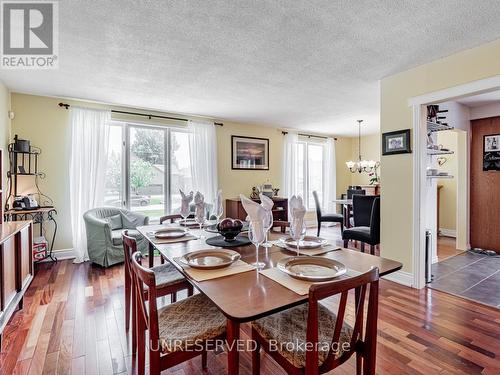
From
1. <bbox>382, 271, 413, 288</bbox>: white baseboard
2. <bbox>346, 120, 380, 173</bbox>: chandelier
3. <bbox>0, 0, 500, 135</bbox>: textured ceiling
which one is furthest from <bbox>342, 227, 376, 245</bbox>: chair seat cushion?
<bbox>346, 120, 380, 173</bbox>: chandelier

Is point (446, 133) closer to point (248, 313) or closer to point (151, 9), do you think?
point (151, 9)

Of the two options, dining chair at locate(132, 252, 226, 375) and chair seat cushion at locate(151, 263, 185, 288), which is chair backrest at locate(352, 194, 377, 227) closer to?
chair seat cushion at locate(151, 263, 185, 288)

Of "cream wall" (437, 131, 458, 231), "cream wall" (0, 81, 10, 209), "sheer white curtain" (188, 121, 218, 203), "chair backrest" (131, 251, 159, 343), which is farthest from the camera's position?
"cream wall" (437, 131, 458, 231)

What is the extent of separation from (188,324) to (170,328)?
9 cm

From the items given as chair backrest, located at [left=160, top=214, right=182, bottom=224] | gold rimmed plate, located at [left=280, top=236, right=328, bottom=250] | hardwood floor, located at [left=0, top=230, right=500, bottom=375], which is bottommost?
hardwood floor, located at [left=0, top=230, right=500, bottom=375]

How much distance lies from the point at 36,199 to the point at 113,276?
169 cm

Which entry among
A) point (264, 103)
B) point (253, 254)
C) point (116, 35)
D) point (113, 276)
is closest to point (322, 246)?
point (253, 254)

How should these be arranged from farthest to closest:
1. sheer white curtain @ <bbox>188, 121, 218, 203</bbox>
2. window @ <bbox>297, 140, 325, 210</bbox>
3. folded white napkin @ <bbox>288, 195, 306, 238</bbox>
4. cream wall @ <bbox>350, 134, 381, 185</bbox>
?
cream wall @ <bbox>350, 134, 381, 185</bbox>
window @ <bbox>297, 140, 325, 210</bbox>
sheer white curtain @ <bbox>188, 121, 218, 203</bbox>
folded white napkin @ <bbox>288, 195, 306, 238</bbox>

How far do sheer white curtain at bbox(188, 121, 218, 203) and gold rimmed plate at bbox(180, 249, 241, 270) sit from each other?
336cm

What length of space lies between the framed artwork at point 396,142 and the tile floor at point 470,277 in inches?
59.4

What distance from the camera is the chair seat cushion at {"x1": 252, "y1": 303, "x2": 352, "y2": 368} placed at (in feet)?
3.68

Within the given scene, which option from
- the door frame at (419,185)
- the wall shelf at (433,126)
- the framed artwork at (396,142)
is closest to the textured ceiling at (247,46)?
the door frame at (419,185)

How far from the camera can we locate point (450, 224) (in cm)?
528

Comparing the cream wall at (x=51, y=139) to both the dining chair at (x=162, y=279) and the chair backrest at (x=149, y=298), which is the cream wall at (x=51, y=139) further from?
the chair backrest at (x=149, y=298)
